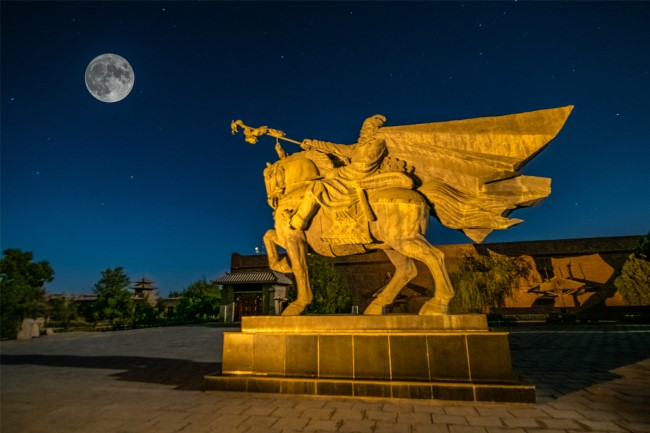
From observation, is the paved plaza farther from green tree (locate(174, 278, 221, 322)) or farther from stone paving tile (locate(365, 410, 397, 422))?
green tree (locate(174, 278, 221, 322))

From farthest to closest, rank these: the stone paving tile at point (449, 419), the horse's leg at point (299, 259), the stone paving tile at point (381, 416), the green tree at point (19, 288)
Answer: the green tree at point (19, 288)
the horse's leg at point (299, 259)
the stone paving tile at point (381, 416)
the stone paving tile at point (449, 419)

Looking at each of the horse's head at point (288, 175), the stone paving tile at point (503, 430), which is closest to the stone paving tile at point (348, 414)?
the stone paving tile at point (503, 430)

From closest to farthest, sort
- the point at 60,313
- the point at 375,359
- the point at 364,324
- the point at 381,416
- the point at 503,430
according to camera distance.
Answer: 1. the point at 503,430
2. the point at 381,416
3. the point at 375,359
4. the point at 364,324
5. the point at 60,313

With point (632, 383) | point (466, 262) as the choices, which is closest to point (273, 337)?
point (632, 383)

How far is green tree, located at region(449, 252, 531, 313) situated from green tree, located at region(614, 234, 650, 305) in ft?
15.9

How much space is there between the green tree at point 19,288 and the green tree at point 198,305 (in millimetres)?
9541

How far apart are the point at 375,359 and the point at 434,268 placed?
4.15ft

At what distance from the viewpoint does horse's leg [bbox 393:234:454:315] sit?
3.80m

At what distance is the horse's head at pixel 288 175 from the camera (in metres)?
4.65

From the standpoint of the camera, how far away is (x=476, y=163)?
13.5ft

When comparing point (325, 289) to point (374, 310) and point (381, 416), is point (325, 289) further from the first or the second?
point (381, 416)

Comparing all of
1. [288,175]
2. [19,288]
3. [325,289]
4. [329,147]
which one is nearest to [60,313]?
[19,288]

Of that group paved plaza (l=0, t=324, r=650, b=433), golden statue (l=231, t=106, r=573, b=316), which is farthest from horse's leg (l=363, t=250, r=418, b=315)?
paved plaza (l=0, t=324, r=650, b=433)

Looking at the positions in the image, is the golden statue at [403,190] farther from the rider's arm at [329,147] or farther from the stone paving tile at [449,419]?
the stone paving tile at [449,419]
